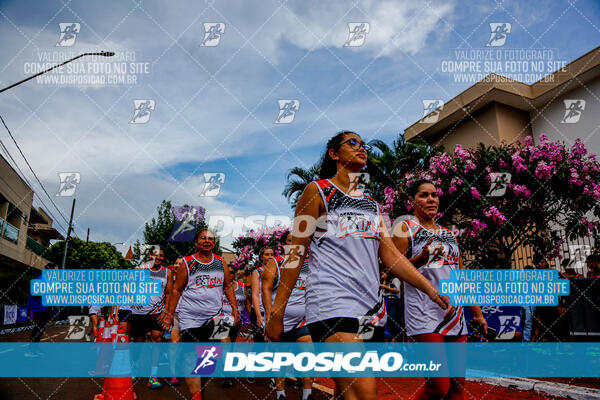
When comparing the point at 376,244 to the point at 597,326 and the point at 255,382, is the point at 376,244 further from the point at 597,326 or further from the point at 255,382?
the point at 255,382

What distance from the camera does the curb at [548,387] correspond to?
509 cm

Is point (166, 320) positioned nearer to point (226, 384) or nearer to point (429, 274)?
point (429, 274)

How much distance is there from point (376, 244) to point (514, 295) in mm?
6842

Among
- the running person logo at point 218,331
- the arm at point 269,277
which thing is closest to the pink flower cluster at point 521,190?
the arm at point 269,277

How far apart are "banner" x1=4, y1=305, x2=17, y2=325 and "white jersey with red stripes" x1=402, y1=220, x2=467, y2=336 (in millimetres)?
19469

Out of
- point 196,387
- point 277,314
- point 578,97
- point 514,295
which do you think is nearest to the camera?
point 277,314

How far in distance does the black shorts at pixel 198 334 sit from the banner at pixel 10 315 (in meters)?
17.0

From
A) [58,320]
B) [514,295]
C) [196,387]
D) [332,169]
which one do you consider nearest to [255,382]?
[196,387]

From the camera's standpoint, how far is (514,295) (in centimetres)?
827

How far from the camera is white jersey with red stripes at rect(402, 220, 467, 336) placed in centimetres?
348

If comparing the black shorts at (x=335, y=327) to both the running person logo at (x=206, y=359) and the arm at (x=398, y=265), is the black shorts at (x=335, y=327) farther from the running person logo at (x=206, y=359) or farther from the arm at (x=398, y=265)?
the running person logo at (x=206, y=359)

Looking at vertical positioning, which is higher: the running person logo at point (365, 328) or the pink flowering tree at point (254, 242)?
the pink flowering tree at point (254, 242)

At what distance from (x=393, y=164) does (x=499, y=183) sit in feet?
20.6

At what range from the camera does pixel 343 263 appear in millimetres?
2449
